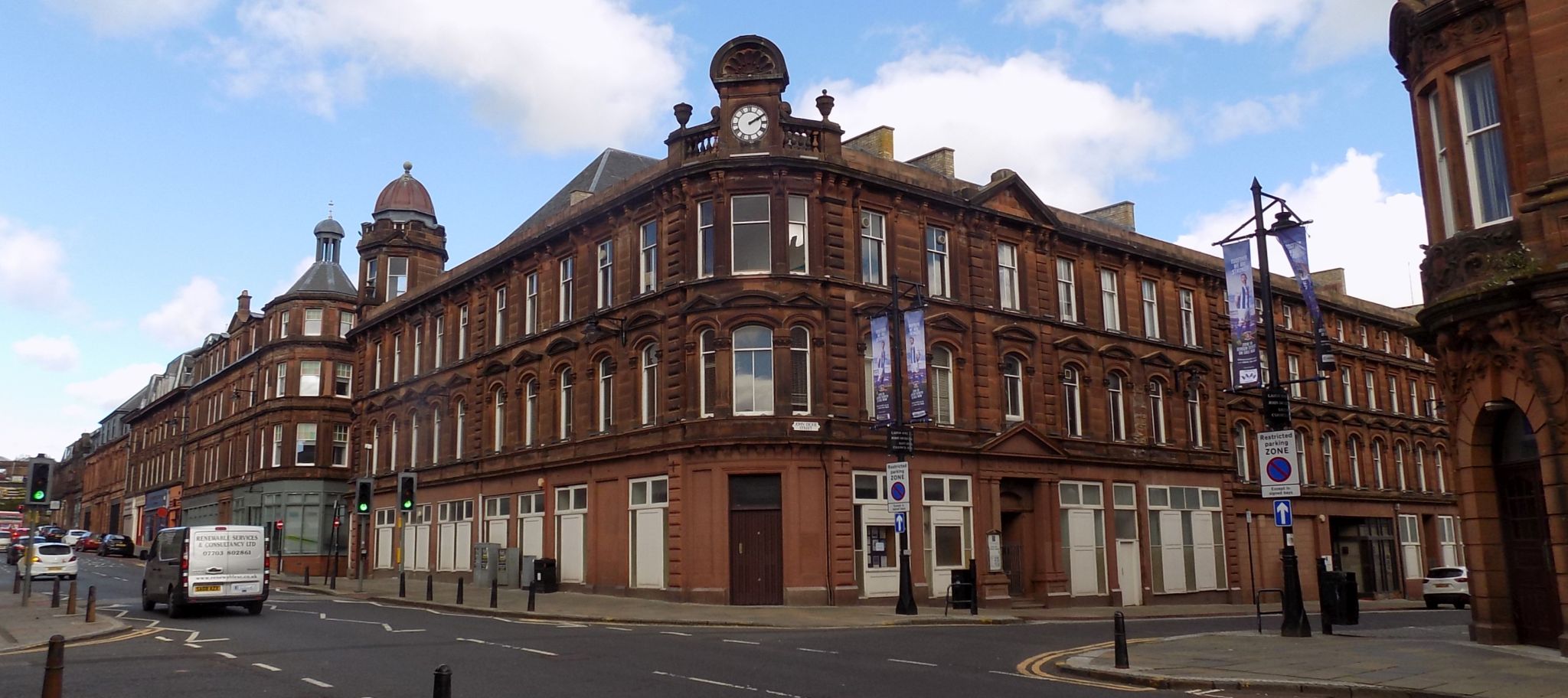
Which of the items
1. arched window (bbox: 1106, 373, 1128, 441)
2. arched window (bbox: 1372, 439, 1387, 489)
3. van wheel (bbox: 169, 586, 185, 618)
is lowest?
van wheel (bbox: 169, 586, 185, 618)

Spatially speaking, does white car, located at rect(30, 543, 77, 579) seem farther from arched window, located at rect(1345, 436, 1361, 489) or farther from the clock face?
arched window, located at rect(1345, 436, 1361, 489)

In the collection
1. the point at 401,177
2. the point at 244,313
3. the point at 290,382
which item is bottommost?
the point at 290,382

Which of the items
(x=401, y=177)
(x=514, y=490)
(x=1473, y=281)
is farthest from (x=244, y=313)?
(x=1473, y=281)

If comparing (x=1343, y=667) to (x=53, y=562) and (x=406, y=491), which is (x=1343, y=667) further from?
(x=53, y=562)

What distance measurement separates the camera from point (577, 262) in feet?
118

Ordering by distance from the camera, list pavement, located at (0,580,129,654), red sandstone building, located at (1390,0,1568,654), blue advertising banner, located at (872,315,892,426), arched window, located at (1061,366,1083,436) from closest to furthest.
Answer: red sandstone building, located at (1390,0,1568,654), pavement, located at (0,580,129,654), blue advertising banner, located at (872,315,892,426), arched window, located at (1061,366,1083,436)

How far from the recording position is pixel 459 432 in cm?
4238

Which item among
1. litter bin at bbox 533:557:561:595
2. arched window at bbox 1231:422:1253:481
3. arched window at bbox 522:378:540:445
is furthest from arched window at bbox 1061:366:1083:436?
arched window at bbox 522:378:540:445

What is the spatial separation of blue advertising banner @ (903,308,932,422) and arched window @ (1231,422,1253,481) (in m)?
21.6

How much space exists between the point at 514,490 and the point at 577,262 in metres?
7.96

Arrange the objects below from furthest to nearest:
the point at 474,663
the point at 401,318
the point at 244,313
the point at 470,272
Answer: the point at 244,313, the point at 401,318, the point at 470,272, the point at 474,663

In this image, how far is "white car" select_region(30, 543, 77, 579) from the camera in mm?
42281

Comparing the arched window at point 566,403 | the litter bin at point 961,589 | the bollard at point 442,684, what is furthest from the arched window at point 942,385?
the bollard at point 442,684

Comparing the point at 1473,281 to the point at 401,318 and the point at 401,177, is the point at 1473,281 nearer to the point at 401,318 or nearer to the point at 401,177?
the point at 401,318
